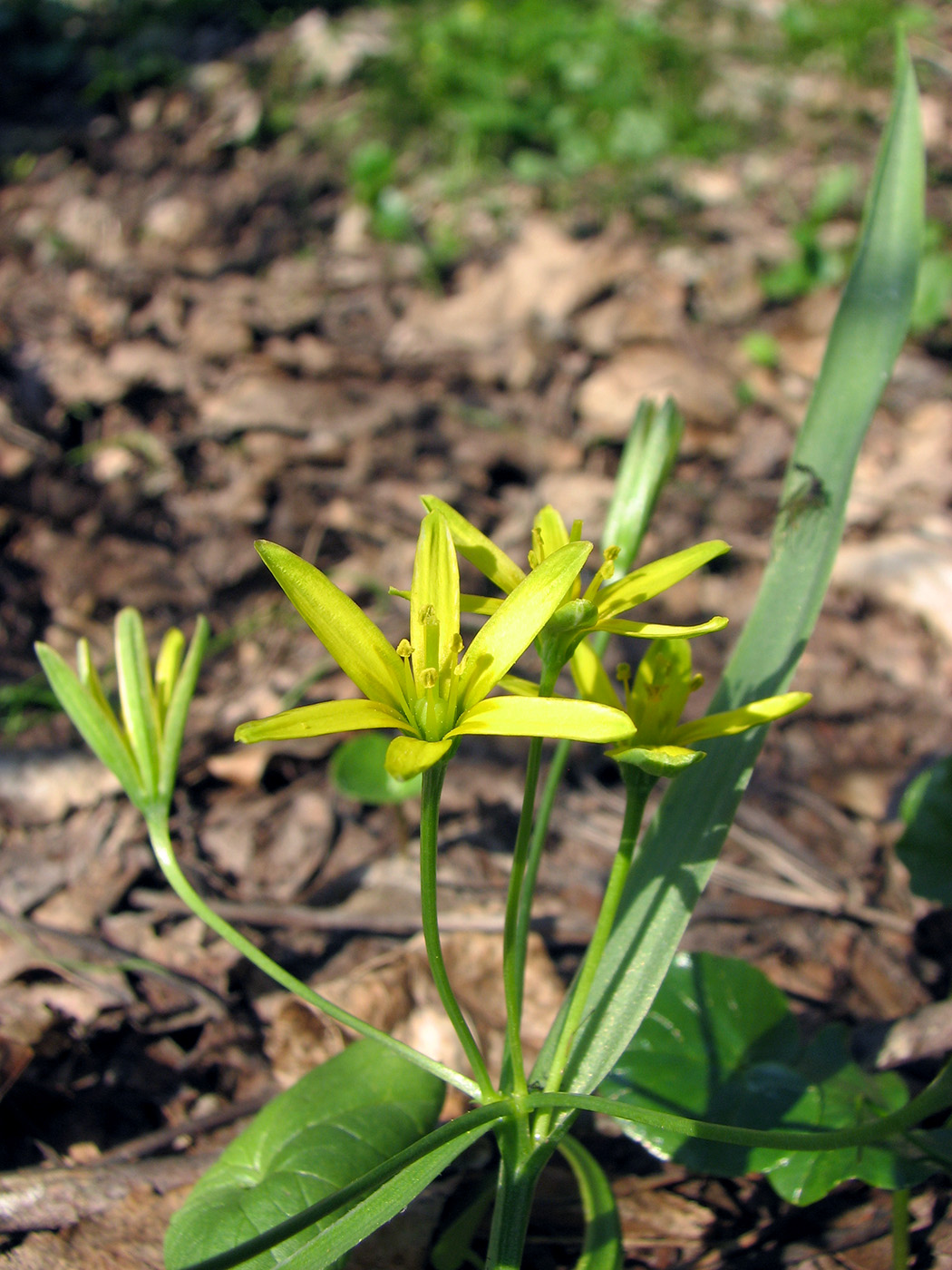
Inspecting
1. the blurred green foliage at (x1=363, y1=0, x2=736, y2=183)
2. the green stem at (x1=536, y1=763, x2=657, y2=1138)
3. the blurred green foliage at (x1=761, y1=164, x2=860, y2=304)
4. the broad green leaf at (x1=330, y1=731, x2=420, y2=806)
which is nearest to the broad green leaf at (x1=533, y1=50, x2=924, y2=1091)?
the green stem at (x1=536, y1=763, x2=657, y2=1138)

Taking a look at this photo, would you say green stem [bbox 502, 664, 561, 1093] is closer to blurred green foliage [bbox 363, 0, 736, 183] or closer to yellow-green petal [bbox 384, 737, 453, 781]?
yellow-green petal [bbox 384, 737, 453, 781]

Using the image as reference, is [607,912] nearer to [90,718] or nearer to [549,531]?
[549,531]

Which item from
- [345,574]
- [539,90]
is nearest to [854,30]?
[539,90]

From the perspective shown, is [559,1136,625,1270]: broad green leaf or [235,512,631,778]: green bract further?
[559,1136,625,1270]: broad green leaf

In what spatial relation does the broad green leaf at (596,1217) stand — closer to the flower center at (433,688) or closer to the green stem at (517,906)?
the green stem at (517,906)

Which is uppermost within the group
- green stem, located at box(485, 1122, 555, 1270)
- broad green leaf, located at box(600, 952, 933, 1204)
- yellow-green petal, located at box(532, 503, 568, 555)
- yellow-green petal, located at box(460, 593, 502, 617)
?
yellow-green petal, located at box(532, 503, 568, 555)

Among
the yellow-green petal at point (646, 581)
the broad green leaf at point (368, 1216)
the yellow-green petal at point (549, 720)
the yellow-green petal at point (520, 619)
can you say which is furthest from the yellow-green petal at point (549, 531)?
the broad green leaf at point (368, 1216)

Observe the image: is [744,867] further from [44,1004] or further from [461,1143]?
[44,1004]
